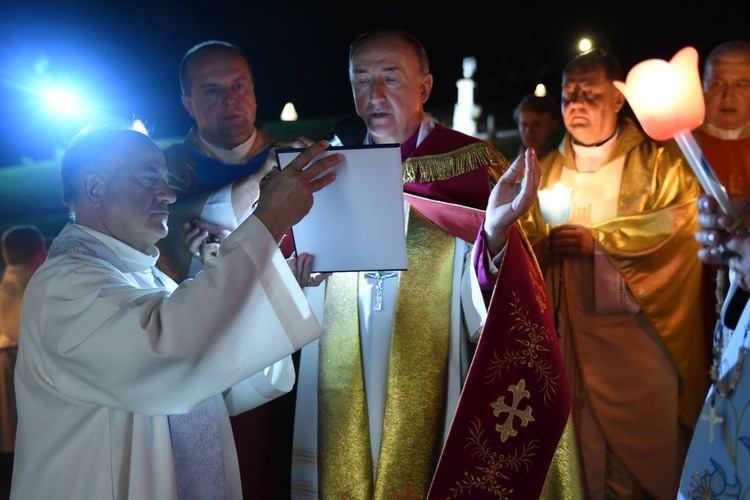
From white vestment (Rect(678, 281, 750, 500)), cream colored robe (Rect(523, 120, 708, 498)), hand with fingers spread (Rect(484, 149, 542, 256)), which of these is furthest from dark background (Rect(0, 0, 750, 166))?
white vestment (Rect(678, 281, 750, 500))

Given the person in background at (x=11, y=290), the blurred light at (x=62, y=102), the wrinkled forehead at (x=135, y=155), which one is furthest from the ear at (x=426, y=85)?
the person in background at (x=11, y=290)

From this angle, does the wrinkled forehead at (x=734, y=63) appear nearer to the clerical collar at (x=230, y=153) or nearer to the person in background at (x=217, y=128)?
the person in background at (x=217, y=128)

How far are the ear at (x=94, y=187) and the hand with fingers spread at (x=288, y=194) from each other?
590mm

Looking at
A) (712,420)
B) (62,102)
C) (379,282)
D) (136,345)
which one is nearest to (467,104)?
(62,102)

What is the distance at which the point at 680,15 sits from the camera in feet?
20.0

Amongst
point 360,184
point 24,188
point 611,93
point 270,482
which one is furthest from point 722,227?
point 24,188

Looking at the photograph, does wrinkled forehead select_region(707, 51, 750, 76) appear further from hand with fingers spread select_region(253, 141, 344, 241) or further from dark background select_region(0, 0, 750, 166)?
hand with fingers spread select_region(253, 141, 344, 241)

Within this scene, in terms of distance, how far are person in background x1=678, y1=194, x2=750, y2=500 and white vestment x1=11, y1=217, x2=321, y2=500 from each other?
1.24 m

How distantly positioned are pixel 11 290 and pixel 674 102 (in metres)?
5.73

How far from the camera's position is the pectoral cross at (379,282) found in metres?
3.19

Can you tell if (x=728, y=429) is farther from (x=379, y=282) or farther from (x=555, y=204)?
(x=555, y=204)

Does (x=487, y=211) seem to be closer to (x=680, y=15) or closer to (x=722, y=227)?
(x=722, y=227)

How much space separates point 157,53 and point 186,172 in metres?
2.22

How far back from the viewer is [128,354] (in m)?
2.13
